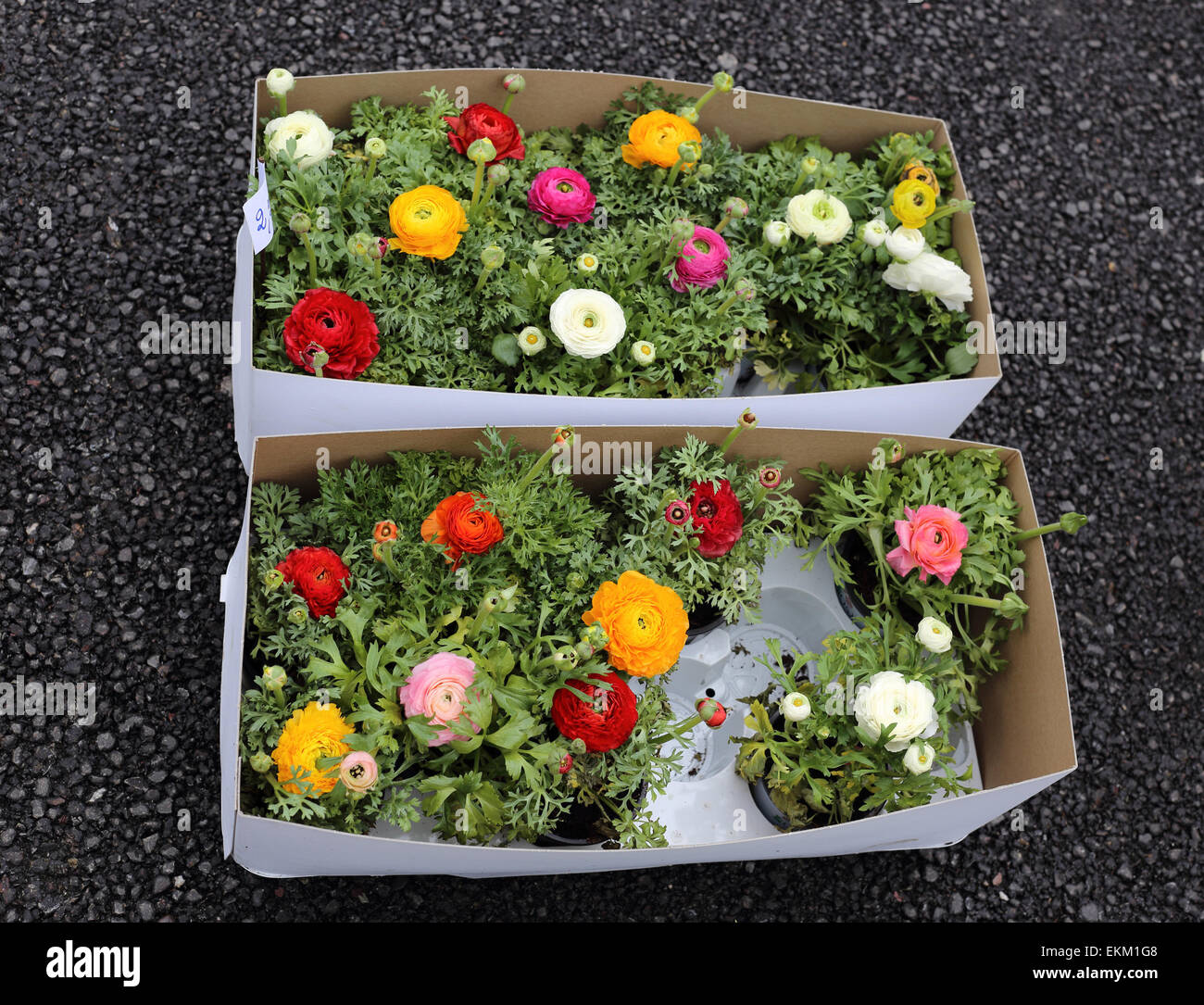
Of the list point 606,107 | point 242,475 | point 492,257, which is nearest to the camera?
point 492,257

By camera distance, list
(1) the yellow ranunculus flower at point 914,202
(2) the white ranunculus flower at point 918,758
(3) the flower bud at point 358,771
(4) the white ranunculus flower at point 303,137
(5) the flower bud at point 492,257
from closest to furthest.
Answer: (3) the flower bud at point 358,771
(2) the white ranunculus flower at point 918,758
(5) the flower bud at point 492,257
(4) the white ranunculus flower at point 303,137
(1) the yellow ranunculus flower at point 914,202

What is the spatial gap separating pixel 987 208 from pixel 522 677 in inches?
80.0

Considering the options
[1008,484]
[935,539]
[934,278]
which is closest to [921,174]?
[934,278]

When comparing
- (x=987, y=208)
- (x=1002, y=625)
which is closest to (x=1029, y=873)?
(x=1002, y=625)

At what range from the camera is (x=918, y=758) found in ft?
5.42

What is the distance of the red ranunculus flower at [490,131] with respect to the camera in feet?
6.34

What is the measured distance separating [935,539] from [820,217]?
68 centimetres

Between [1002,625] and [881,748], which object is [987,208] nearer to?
[1002,625]

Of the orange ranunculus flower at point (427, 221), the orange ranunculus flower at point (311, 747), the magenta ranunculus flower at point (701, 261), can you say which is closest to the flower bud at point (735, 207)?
the magenta ranunculus flower at point (701, 261)

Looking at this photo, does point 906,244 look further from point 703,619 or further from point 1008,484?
point 703,619

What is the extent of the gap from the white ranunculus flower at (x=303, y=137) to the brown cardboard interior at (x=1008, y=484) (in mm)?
555

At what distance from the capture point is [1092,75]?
3084 millimetres

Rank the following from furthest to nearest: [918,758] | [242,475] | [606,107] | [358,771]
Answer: [242,475] < [606,107] < [918,758] < [358,771]

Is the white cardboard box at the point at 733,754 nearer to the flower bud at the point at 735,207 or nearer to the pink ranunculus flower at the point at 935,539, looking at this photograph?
the pink ranunculus flower at the point at 935,539
